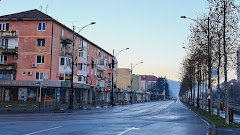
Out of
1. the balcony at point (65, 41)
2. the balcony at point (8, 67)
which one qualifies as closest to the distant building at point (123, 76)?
the balcony at point (65, 41)

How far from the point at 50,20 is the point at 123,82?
108 m

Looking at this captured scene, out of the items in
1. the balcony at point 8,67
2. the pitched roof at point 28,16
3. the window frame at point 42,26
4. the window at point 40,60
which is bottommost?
the balcony at point 8,67

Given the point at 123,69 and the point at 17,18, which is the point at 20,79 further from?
the point at 123,69

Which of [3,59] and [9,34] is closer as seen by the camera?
[9,34]

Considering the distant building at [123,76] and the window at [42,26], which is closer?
the window at [42,26]

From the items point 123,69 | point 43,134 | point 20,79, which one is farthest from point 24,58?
point 123,69

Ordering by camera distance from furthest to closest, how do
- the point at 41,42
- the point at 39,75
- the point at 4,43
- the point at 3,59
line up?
the point at 3,59
the point at 4,43
the point at 41,42
the point at 39,75

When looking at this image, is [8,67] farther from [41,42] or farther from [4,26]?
[4,26]

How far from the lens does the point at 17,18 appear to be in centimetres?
7300

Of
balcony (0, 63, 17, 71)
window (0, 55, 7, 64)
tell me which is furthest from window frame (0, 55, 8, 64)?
balcony (0, 63, 17, 71)

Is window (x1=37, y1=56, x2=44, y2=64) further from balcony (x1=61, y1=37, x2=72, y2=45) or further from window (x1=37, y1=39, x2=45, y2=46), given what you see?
balcony (x1=61, y1=37, x2=72, y2=45)

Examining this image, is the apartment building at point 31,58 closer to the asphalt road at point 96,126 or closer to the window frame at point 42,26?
the window frame at point 42,26

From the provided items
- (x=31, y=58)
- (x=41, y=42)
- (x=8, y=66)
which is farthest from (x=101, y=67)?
(x=8, y=66)

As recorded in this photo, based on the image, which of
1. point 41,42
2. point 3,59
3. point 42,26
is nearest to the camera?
point 41,42
